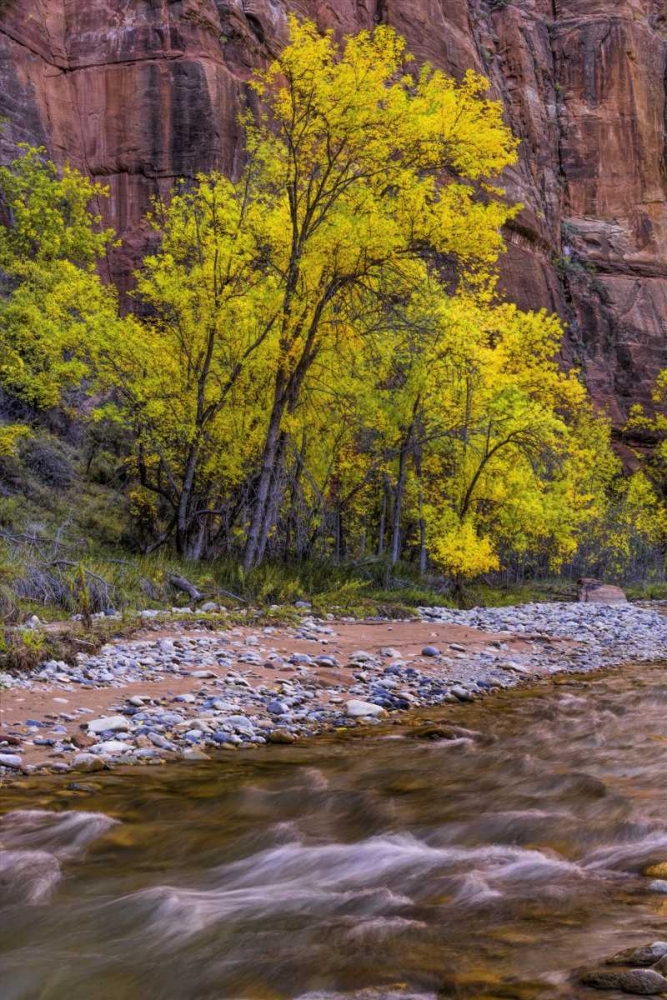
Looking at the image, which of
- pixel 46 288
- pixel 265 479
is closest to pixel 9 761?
pixel 265 479

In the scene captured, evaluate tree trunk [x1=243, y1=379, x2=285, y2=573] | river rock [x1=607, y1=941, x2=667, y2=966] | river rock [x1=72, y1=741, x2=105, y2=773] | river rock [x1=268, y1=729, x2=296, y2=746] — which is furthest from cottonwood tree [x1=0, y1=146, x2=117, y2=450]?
river rock [x1=607, y1=941, x2=667, y2=966]

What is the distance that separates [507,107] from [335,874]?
5737 centimetres

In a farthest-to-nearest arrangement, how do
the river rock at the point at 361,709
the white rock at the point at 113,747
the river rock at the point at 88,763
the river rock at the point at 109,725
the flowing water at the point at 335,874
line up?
the river rock at the point at 361,709, the river rock at the point at 109,725, the white rock at the point at 113,747, the river rock at the point at 88,763, the flowing water at the point at 335,874

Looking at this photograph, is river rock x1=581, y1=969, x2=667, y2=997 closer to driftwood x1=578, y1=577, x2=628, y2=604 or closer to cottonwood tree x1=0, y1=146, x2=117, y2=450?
cottonwood tree x1=0, y1=146, x2=117, y2=450

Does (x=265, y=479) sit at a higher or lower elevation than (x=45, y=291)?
lower

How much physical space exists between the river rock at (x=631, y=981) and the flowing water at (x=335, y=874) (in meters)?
0.08

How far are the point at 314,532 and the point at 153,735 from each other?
11467 millimetres

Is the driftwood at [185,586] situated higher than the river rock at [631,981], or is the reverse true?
the river rock at [631,981]

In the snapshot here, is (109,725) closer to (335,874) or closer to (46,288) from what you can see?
(335,874)

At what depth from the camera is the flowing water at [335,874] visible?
2717 millimetres

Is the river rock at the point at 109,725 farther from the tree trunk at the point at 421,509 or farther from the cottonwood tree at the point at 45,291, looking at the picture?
the tree trunk at the point at 421,509

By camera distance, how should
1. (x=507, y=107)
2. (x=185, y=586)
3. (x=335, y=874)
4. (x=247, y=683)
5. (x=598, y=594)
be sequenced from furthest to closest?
(x=507, y=107) → (x=598, y=594) → (x=185, y=586) → (x=247, y=683) → (x=335, y=874)

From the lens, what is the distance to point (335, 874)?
3736mm

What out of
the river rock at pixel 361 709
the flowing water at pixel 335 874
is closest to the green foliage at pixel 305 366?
the river rock at pixel 361 709
